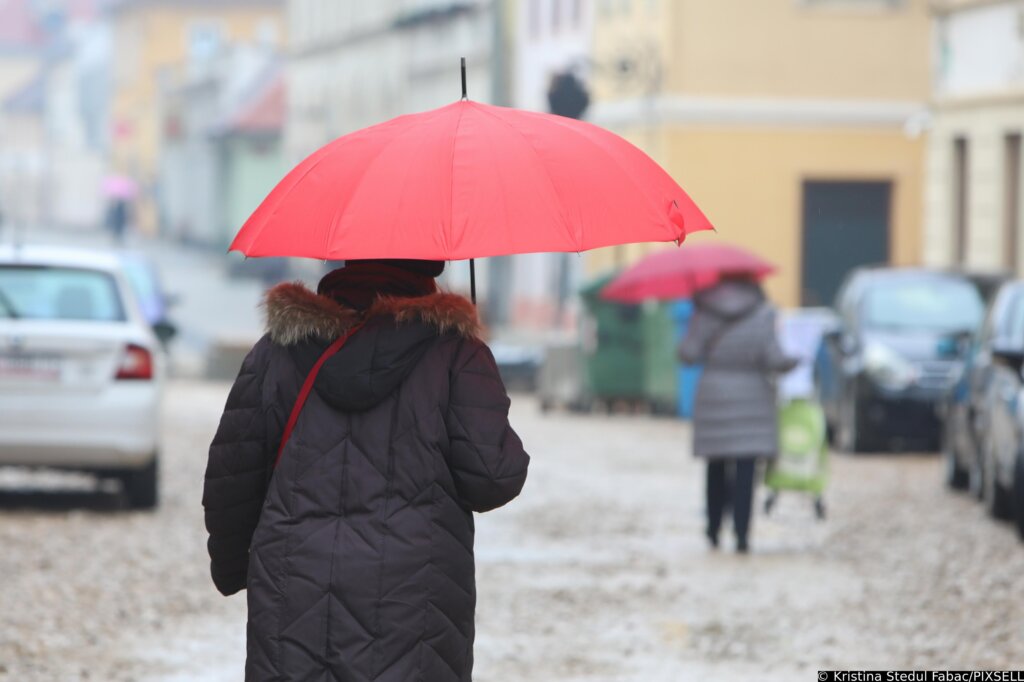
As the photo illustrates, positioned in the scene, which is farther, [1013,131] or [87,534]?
[1013,131]

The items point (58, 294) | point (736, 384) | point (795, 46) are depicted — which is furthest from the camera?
point (795, 46)

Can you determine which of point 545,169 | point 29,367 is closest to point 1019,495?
point 29,367

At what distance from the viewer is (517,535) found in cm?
1312

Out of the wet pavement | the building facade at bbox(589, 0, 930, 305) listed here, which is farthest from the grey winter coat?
the building facade at bbox(589, 0, 930, 305)

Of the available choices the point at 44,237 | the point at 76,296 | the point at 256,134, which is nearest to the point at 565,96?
the point at 76,296

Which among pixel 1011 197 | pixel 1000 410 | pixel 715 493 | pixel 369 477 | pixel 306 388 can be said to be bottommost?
pixel 715 493

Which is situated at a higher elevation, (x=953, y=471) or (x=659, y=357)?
(x=953, y=471)

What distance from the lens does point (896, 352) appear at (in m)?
19.4

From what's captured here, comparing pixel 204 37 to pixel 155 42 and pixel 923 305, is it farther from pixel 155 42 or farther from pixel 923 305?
pixel 923 305

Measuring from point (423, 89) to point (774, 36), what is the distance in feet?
58.9

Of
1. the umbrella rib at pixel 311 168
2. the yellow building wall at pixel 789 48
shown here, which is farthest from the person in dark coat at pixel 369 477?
the yellow building wall at pixel 789 48

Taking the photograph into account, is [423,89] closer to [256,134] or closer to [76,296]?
[256,134]

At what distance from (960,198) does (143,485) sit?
16086 millimetres

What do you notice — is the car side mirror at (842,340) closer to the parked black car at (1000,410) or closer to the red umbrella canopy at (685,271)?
the parked black car at (1000,410)
